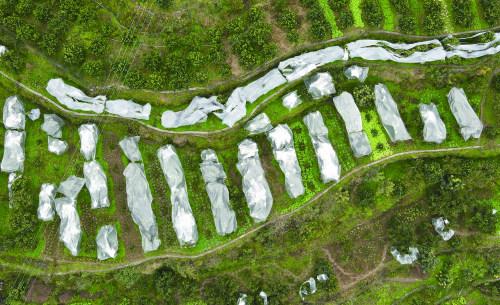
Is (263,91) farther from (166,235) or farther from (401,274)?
(401,274)

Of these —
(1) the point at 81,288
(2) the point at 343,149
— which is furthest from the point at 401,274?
(1) the point at 81,288

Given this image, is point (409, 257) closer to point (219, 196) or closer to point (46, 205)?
point (219, 196)

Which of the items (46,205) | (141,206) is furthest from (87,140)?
(141,206)

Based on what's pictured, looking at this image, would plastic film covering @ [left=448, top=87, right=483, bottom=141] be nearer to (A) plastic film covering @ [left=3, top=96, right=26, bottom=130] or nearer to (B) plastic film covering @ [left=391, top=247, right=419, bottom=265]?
(B) plastic film covering @ [left=391, top=247, right=419, bottom=265]

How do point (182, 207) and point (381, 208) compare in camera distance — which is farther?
point (381, 208)

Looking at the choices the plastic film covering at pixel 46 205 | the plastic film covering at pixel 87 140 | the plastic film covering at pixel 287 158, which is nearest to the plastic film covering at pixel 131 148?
the plastic film covering at pixel 87 140

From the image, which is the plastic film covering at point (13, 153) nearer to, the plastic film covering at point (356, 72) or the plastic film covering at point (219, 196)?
the plastic film covering at point (219, 196)
